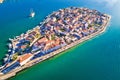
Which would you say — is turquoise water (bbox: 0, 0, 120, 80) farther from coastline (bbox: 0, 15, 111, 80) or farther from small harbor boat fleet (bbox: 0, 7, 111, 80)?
small harbor boat fleet (bbox: 0, 7, 111, 80)

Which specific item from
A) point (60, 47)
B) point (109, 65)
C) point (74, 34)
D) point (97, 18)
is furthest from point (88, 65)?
point (97, 18)

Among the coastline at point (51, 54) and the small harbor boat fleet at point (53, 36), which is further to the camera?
the small harbor boat fleet at point (53, 36)

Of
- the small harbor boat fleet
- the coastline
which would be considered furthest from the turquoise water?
Result: the small harbor boat fleet

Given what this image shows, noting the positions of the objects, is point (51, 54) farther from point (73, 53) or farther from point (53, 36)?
point (53, 36)

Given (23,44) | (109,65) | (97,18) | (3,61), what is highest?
(97,18)

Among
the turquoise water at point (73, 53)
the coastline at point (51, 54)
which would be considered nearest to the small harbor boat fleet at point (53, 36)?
the coastline at point (51, 54)

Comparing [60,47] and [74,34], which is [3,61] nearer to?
[60,47]

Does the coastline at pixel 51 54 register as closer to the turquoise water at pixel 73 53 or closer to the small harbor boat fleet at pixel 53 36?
the small harbor boat fleet at pixel 53 36
